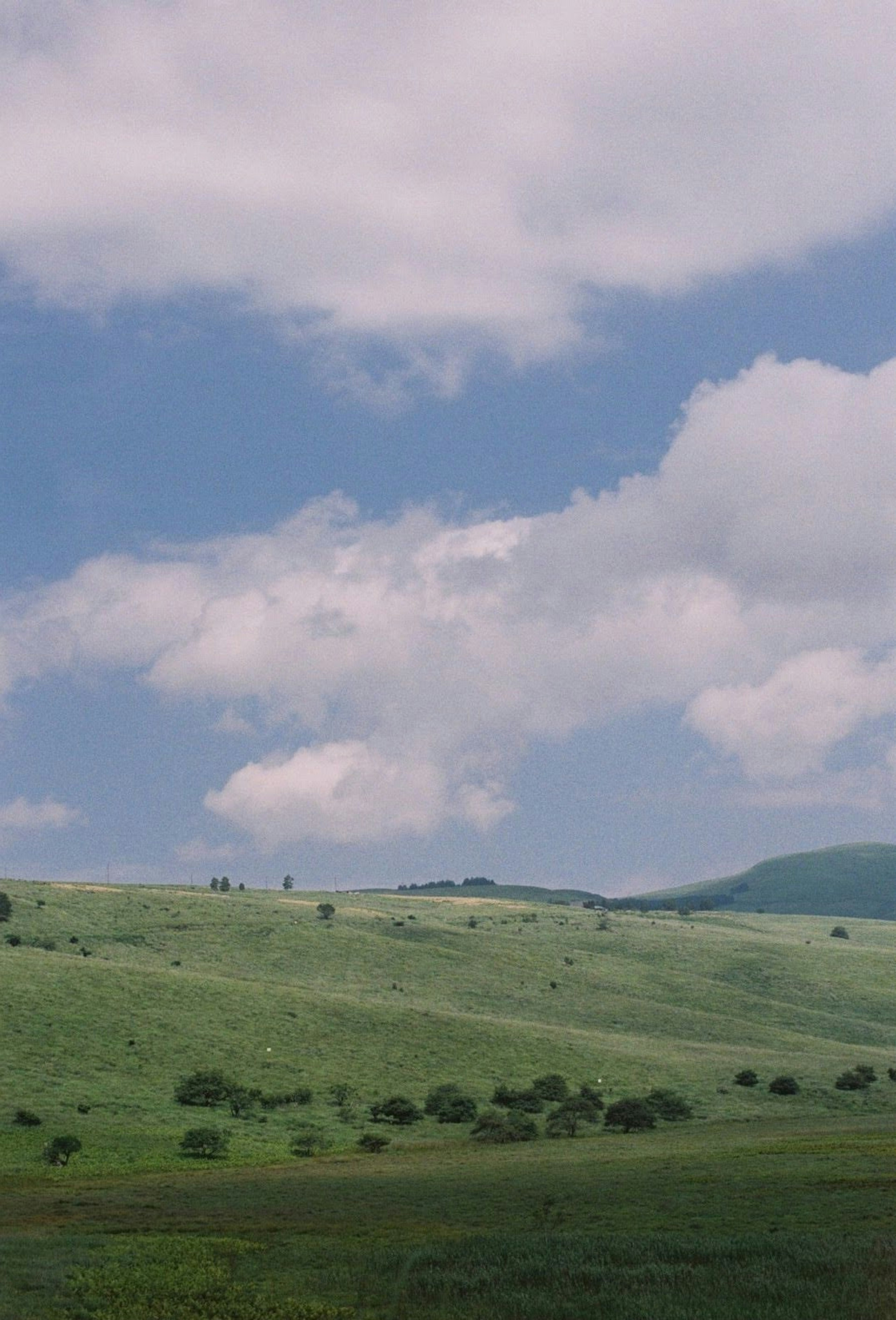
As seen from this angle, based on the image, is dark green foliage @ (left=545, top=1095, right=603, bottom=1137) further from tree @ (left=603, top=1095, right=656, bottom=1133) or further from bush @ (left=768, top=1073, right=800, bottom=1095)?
bush @ (left=768, top=1073, right=800, bottom=1095)

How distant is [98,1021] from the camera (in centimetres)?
9794

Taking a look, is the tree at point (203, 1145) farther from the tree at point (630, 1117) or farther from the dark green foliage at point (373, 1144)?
the tree at point (630, 1117)

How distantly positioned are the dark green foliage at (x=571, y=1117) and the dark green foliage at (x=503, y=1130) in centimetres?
120

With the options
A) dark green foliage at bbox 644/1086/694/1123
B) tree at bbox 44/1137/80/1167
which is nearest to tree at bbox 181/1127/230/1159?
tree at bbox 44/1137/80/1167

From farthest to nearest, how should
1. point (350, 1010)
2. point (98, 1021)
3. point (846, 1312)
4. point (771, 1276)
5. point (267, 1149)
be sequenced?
point (350, 1010) → point (98, 1021) → point (267, 1149) → point (771, 1276) → point (846, 1312)

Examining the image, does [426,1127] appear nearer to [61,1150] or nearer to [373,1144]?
Answer: [373,1144]

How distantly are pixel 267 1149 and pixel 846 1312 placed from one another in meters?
47.6

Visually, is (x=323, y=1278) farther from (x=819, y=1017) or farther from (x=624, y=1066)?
(x=819, y=1017)

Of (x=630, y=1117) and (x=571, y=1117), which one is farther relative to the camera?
(x=630, y=1117)

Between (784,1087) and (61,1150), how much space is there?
2217 inches

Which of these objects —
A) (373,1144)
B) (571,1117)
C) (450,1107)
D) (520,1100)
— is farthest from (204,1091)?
(571,1117)

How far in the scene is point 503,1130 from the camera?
250ft

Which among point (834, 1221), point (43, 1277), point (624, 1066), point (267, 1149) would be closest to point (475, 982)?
point (624, 1066)

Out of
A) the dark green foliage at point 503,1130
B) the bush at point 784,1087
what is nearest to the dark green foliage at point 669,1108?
the dark green foliage at point 503,1130
